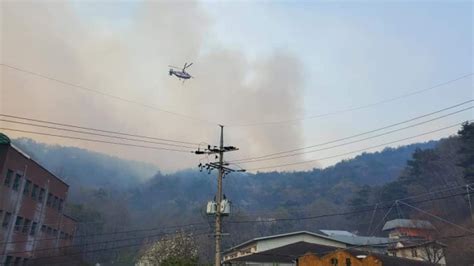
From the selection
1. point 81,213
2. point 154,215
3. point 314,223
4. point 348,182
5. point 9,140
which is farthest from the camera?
point 348,182

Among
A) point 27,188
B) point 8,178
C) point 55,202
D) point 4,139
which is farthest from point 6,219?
point 55,202

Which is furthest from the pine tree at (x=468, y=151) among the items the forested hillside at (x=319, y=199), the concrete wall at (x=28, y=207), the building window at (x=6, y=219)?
the building window at (x=6, y=219)

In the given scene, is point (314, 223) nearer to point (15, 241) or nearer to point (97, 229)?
point (97, 229)

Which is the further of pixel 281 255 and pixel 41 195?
pixel 41 195

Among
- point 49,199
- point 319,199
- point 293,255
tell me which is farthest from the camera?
point 319,199

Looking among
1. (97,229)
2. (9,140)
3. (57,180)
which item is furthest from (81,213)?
(9,140)

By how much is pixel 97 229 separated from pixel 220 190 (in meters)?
80.0

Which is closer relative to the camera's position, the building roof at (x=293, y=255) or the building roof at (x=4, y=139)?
the building roof at (x=293, y=255)

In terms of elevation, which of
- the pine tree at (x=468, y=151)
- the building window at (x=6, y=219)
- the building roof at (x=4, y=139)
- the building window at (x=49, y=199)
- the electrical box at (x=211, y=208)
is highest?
the pine tree at (x=468, y=151)

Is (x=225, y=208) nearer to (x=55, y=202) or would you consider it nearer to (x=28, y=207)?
(x=28, y=207)

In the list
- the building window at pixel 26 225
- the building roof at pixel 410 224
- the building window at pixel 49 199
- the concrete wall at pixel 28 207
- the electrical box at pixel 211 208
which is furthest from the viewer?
the building roof at pixel 410 224

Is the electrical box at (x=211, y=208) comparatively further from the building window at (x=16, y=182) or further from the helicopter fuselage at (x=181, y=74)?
the building window at (x=16, y=182)

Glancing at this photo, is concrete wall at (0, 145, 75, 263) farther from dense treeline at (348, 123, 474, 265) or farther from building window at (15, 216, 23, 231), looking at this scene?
dense treeline at (348, 123, 474, 265)

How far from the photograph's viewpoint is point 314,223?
11494 centimetres
